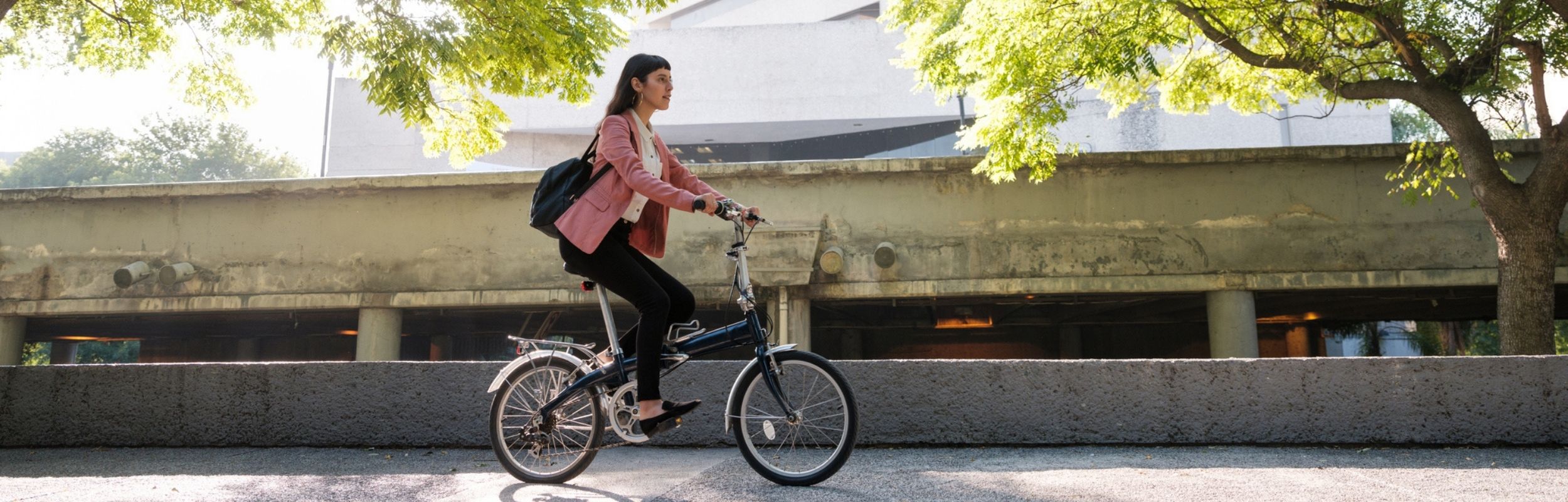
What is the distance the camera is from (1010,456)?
18.0 feet

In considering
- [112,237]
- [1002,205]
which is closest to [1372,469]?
[1002,205]

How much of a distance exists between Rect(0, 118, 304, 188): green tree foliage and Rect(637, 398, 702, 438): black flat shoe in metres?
58.9

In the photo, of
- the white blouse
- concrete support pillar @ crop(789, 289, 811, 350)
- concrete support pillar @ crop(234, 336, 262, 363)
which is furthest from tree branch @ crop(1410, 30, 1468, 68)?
concrete support pillar @ crop(234, 336, 262, 363)

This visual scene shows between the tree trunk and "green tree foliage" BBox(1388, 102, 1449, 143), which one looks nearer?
the tree trunk

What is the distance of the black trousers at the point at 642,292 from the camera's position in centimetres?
414

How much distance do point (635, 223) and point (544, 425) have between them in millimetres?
977

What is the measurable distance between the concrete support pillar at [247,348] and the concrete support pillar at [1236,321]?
23364 millimetres

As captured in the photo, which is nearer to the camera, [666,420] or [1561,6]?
[666,420]

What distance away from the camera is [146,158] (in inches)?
2200

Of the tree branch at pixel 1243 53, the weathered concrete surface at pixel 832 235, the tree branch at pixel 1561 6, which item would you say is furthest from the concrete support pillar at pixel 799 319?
the tree branch at pixel 1561 6

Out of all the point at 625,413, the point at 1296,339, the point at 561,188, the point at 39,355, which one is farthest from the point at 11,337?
the point at 39,355

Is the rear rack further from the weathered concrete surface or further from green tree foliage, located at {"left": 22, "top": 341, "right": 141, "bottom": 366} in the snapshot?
green tree foliage, located at {"left": 22, "top": 341, "right": 141, "bottom": 366}

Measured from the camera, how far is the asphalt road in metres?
4.02

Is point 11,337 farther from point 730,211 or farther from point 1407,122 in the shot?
point 1407,122
